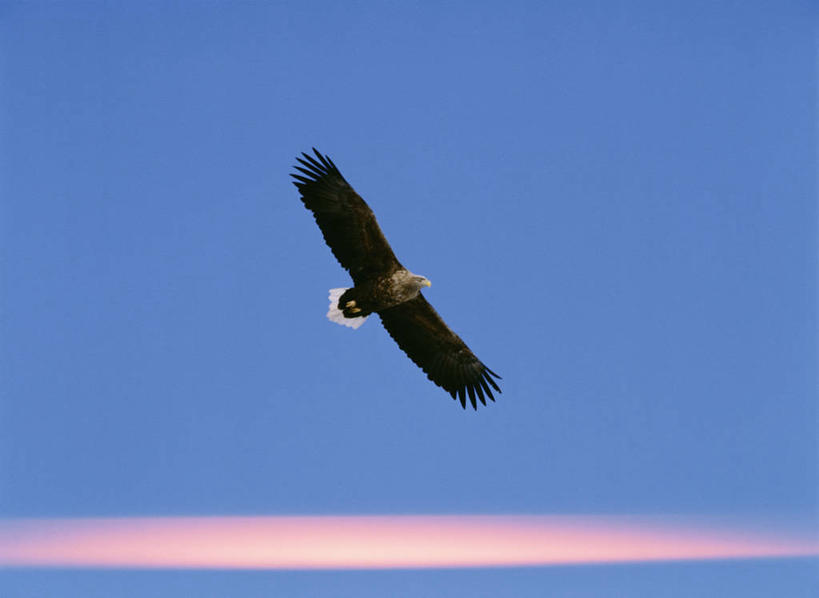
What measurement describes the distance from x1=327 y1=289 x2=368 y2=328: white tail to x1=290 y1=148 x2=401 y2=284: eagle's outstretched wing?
2.34 ft

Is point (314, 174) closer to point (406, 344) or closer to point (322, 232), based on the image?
point (322, 232)

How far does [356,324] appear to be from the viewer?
15258 mm

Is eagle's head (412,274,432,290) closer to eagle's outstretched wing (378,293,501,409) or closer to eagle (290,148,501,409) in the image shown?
eagle (290,148,501,409)

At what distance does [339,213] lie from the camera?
567 inches

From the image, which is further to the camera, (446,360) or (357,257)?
(446,360)

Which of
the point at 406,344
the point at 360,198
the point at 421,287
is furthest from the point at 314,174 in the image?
the point at 406,344

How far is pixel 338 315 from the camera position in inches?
593

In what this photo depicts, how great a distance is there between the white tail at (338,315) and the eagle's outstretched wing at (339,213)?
0.71m

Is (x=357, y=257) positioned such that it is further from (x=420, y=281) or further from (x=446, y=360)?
(x=446, y=360)

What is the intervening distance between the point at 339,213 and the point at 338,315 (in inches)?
66.4

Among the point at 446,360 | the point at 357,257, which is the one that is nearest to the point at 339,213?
the point at 357,257

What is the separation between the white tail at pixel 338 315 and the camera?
15.0 m

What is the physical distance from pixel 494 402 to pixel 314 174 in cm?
485

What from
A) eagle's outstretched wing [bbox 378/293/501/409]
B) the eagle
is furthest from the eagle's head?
eagle's outstretched wing [bbox 378/293/501/409]
